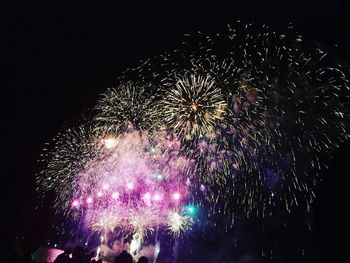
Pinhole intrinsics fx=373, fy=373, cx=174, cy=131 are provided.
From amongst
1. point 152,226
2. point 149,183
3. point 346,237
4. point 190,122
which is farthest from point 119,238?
point 346,237

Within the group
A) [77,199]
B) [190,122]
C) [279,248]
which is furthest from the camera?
[279,248]

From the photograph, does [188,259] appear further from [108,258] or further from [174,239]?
[108,258]

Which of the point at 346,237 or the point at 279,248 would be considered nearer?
the point at 346,237

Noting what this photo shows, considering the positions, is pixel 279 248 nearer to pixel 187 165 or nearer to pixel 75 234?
pixel 187 165

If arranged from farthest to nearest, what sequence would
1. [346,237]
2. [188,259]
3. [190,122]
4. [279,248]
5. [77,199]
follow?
[188,259], [279,248], [77,199], [190,122], [346,237]

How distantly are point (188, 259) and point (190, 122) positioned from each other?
22401 millimetres

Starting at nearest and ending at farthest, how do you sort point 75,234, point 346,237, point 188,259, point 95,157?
point 346,237 → point 95,157 → point 188,259 → point 75,234

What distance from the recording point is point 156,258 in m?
34.7

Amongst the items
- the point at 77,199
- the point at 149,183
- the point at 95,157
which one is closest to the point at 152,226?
the point at 77,199

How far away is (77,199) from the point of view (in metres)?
23.5

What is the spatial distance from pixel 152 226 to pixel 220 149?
1413cm

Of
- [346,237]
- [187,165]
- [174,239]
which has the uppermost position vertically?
[174,239]

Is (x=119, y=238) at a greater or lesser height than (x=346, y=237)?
greater

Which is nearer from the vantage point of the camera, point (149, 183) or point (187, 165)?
point (187, 165)
